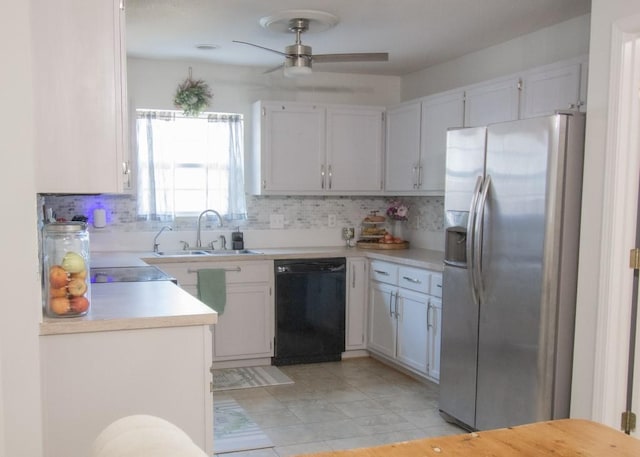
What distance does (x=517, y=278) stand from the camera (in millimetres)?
3057

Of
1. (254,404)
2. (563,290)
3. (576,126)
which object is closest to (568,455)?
(563,290)

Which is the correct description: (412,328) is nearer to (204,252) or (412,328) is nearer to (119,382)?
(204,252)

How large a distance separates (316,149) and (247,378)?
1.99 metres

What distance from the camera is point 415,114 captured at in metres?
4.93

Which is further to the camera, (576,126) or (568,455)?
(576,126)

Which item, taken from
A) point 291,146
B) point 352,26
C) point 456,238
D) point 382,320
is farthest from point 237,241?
point 456,238

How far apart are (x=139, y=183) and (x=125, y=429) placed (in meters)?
4.25

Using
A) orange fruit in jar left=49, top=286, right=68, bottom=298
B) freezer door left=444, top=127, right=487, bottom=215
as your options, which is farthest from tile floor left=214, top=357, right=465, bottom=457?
orange fruit in jar left=49, top=286, right=68, bottom=298

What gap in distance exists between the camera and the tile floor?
3.44 m

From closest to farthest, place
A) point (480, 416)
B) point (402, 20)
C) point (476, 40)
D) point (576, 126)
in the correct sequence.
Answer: point (576, 126)
point (480, 416)
point (402, 20)
point (476, 40)

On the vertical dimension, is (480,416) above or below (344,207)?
below

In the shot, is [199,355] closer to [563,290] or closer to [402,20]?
[563,290]

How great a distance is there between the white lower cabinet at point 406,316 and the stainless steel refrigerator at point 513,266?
602mm

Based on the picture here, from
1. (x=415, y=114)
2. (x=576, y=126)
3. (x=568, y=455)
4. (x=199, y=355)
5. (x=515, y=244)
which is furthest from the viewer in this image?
(x=415, y=114)
